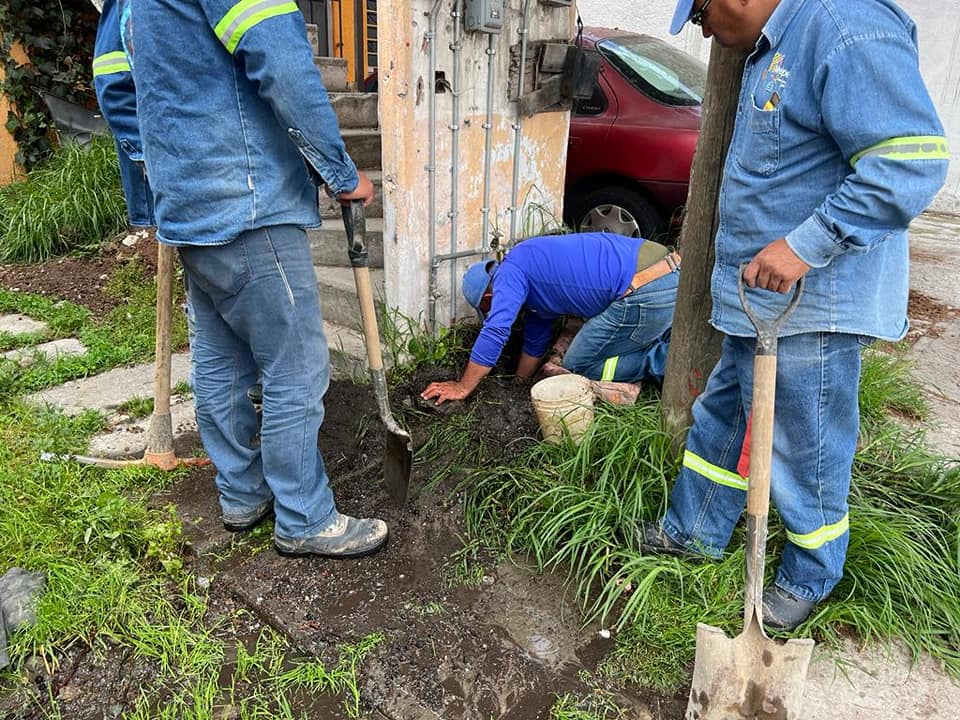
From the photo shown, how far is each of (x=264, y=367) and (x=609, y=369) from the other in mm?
1725

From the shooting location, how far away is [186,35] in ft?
6.40

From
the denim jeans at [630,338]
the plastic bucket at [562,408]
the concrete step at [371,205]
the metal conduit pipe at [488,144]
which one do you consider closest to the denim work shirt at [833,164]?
the plastic bucket at [562,408]

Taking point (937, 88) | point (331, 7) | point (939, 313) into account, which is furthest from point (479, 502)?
point (937, 88)

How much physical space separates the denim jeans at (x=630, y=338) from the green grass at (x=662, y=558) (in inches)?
14.5

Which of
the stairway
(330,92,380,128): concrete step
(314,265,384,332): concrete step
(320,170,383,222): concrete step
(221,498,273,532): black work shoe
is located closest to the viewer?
(221,498,273,532): black work shoe

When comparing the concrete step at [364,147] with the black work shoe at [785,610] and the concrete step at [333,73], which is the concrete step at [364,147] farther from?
the black work shoe at [785,610]

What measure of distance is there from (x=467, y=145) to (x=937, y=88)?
7705 millimetres

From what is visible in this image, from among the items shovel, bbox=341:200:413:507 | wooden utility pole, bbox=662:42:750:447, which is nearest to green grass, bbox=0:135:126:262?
shovel, bbox=341:200:413:507

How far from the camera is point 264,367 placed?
2.33m

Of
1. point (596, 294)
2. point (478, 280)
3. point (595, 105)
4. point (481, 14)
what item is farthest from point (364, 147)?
point (596, 294)

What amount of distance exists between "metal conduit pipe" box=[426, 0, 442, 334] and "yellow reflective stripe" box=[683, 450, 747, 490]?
1.85 m

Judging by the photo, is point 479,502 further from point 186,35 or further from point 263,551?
point 186,35

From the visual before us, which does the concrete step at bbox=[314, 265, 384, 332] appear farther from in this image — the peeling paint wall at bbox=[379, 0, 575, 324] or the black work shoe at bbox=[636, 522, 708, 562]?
the black work shoe at bbox=[636, 522, 708, 562]

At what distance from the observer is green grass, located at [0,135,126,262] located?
582 cm
